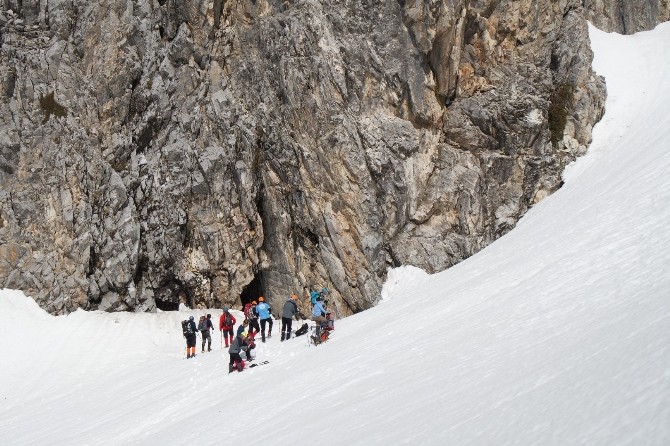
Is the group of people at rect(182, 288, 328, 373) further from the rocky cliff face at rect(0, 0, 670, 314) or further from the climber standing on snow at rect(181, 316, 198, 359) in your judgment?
the rocky cliff face at rect(0, 0, 670, 314)

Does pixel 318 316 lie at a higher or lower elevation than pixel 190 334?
lower

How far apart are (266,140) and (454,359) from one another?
69.5 feet

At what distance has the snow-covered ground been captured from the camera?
20.4 feet

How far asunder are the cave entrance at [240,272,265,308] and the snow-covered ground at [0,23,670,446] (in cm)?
392

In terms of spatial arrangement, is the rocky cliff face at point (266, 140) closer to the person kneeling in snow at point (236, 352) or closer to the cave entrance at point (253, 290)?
the cave entrance at point (253, 290)

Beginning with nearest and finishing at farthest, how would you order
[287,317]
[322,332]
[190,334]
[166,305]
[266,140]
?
1. [322,332]
2. [287,317]
3. [190,334]
4. [166,305]
5. [266,140]

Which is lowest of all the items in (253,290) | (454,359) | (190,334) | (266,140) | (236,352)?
(454,359)

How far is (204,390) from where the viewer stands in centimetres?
1597

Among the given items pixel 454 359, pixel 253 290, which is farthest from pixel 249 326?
pixel 454 359

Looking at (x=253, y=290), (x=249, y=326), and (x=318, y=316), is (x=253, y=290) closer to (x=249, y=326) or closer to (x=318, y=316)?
(x=249, y=326)

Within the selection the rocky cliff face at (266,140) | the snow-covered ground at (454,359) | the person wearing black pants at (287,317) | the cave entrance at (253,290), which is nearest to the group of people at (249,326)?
the person wearing black pants at (287,317)

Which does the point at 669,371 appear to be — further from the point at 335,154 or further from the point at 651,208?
the point at 335,154

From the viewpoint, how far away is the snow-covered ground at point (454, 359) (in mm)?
6219

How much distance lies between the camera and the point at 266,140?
2892 cm
